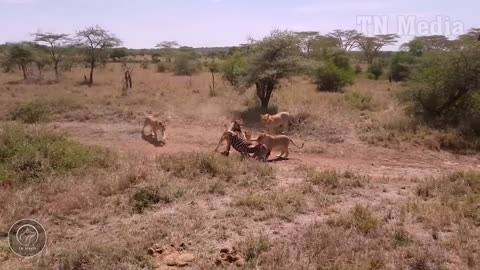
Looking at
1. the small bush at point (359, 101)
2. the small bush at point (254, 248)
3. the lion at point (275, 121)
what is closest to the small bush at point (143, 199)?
the small bush at point (254, 248)

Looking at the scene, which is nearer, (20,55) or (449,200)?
(449,200)

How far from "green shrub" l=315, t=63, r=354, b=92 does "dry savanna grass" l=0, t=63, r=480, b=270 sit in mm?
9207

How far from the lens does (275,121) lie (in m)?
11.7

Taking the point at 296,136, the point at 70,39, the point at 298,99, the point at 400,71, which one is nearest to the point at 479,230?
the point at 296,136

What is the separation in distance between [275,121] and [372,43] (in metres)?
34.9

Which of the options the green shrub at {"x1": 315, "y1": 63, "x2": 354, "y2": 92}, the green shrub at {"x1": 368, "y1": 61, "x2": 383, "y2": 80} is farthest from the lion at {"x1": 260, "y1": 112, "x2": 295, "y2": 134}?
the green shrub at {"x1": 368, "y1": 61, "x2": 383, "y2": 80}

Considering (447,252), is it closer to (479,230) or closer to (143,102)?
(479,230)

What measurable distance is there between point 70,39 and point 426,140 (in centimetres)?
2621

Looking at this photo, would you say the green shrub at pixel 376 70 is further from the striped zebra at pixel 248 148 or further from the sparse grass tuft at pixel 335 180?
the sparse grass tuft at pixel 335 180

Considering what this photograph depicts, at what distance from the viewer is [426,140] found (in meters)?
10.8

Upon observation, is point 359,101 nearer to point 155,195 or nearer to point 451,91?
point 451,91

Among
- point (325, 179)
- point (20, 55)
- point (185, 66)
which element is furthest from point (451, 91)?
point (20, 55)

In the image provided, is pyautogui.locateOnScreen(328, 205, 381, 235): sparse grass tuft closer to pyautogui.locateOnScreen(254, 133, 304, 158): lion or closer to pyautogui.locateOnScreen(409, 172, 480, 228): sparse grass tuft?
pyautogui.locateOnScreen(409, 172, 480, 228): sparse grass tuft

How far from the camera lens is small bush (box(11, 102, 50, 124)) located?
14.0m
